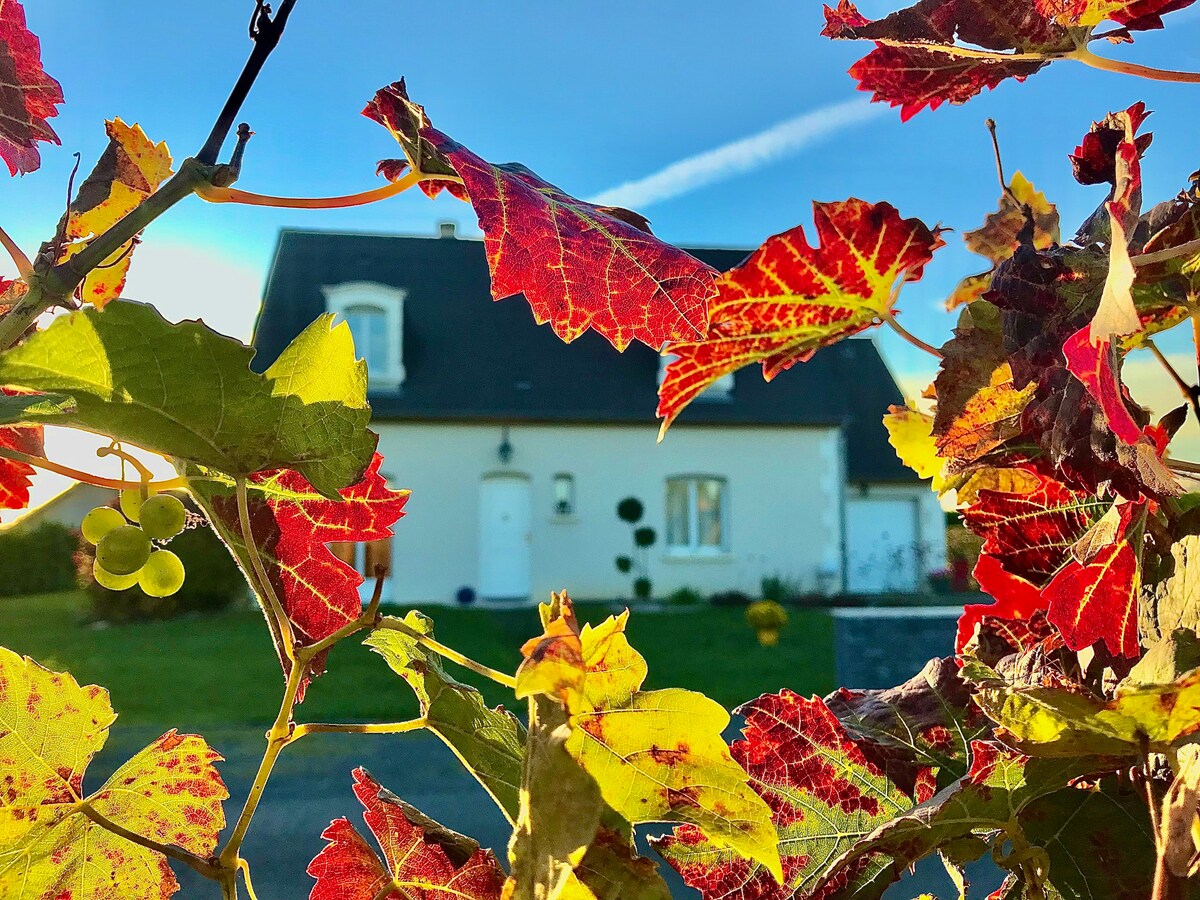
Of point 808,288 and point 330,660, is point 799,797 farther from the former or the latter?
point 330,660

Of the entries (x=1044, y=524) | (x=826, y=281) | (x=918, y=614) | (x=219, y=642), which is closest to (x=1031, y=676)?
(x=1044, y=524)

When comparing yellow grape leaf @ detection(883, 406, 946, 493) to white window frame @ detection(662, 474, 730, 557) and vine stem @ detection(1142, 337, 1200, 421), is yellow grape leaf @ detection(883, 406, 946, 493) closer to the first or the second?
vine stem @ detection(1142, 337, 1200, 421)

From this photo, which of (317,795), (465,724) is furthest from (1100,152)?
(317,795)

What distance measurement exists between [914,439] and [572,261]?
0.28 m

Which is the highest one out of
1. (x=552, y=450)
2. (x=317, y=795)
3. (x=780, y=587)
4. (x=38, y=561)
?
(x=552, y=450)

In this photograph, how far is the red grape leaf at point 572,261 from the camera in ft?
1.06

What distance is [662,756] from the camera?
0.91 ft

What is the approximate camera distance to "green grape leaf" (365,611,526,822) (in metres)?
0.33

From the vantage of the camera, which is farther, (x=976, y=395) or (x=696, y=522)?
(x=696, y=522)

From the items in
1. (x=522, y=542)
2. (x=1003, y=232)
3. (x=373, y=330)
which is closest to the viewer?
(x=1003, y=232)

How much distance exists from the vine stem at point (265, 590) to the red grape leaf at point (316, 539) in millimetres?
42

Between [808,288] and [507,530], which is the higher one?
[808,288]

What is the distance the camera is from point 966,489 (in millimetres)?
453

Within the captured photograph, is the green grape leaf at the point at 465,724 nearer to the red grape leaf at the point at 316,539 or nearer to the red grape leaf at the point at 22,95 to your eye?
the red grape leaf at the point at 316,539
